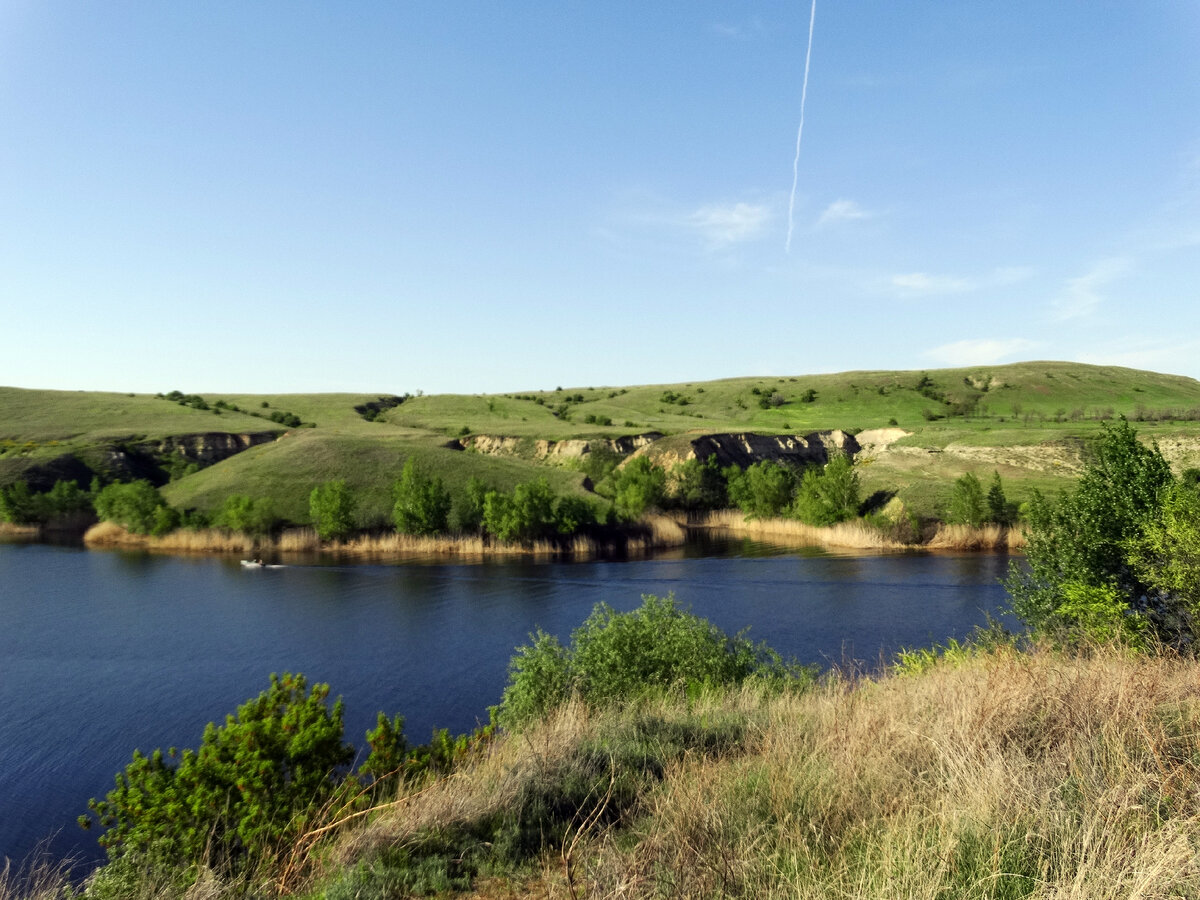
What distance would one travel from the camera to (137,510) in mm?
70062

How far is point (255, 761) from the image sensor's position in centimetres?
1087

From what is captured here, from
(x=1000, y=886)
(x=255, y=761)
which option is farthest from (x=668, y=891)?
(x=255, y=761)

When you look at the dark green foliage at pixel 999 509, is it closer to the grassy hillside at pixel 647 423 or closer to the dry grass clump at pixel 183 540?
the grassy hillside at pixel 647 423

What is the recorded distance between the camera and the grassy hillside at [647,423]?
80.0m

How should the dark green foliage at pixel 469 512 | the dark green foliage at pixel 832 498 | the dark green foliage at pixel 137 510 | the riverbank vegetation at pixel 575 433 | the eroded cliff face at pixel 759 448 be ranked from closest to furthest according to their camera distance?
the dark green foliage at pixel 469 512
the dark green foliage at pixel 137 510
the dark green foliage at pixel 832 498
the riverbank vegetation at pixel 575 433
the eroded cliff face at pixel 759 448

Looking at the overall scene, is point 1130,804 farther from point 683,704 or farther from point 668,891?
point 683,704

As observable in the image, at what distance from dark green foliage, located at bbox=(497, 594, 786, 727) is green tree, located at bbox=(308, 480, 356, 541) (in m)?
50.4

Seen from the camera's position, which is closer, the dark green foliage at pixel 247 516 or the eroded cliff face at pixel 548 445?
the dark green foliage at pixel 247 516

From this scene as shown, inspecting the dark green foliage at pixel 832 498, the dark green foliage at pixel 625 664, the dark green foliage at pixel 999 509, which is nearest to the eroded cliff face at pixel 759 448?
the dark green foliage at pixel 832 498

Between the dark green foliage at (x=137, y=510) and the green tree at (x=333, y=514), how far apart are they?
12.6m

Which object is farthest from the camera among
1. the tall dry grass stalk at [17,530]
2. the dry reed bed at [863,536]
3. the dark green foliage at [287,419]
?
the dark green foliage at [287,419]

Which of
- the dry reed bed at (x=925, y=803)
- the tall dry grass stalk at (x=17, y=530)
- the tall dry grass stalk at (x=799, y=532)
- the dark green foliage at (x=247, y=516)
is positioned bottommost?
the tall dry grass stalk at (x=17, y=530)

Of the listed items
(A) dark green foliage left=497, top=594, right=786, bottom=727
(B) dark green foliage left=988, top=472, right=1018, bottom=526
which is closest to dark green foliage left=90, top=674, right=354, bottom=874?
(A) dark green foliage left=497, top=594, right=786, bottom=727

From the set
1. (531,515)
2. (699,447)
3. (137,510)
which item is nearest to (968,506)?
(531,515)
